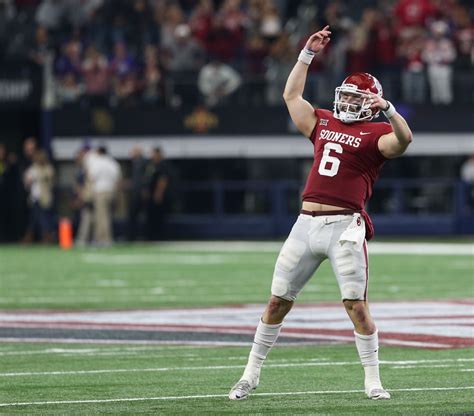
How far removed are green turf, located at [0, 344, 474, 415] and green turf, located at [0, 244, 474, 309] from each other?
432 cm

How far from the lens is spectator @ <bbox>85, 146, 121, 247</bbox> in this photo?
26562mm

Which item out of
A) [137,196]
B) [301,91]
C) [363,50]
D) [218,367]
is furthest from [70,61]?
[301,91]

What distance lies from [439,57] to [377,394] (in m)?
19.5

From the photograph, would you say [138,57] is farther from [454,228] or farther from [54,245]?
[454,228]

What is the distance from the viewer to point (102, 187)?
2677 centimetres

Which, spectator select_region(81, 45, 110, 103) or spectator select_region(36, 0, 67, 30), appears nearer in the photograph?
spectator select_region(81, 45, 110, 103)

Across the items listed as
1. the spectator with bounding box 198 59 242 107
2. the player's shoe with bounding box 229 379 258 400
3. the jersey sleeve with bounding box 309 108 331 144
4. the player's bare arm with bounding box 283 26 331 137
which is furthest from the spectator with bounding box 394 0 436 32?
the player's shoe with bounding box 229 379 258 400

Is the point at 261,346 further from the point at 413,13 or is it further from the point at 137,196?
the point at 413,13

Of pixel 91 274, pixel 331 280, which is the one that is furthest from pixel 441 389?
pixel 91 274

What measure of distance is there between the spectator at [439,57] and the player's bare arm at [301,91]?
60.7 ft

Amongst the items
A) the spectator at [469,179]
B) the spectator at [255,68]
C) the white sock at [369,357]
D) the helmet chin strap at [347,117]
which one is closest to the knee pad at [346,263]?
the white sock at [369,357]

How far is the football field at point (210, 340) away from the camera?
8305mm

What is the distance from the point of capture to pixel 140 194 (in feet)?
91.8

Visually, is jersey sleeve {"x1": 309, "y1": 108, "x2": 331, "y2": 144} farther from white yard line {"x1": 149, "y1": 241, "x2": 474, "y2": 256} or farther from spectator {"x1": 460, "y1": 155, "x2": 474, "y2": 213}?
spectator {"x1": 460, "y1": 155, "x2": 474, "y2": 213}
